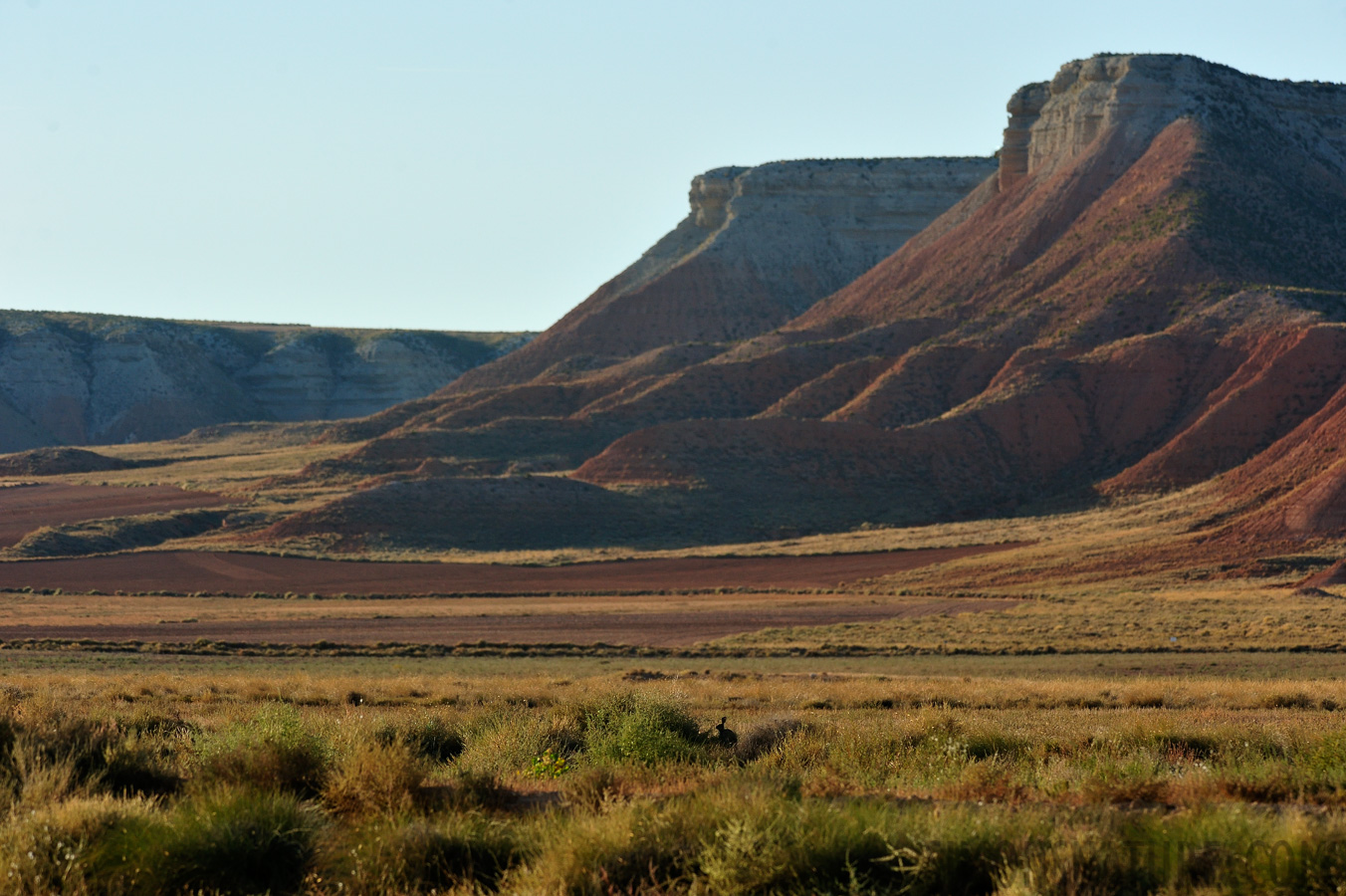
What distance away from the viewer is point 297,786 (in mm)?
9383

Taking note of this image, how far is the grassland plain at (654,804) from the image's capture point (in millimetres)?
7082

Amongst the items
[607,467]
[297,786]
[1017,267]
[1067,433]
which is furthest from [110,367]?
[297,786]

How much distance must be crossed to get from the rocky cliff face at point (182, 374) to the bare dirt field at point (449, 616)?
104 m

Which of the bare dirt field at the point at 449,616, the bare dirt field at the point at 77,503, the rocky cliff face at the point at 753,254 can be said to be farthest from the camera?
the rocky cliff face at the point at 753,254

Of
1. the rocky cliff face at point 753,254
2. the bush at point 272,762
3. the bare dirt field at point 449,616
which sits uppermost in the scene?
the rocky cliff face at point 753,254

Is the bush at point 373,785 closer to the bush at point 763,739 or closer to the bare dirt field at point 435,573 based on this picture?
the bush at point 763,739

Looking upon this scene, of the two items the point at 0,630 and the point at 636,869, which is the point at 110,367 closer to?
the point at 0,630

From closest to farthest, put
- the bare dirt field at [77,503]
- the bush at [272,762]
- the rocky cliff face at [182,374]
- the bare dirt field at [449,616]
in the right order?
the bush at [272,762] → the bare dirt field at [449,616] → the bare dirt field at [77,503] → the rocky cliff face at [182,374]

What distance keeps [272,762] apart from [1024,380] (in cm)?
6732

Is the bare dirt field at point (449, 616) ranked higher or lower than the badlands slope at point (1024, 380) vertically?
A: lower

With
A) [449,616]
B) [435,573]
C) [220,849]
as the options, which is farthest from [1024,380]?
[220,849]

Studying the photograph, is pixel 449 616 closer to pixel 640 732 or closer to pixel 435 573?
pixel 435 573

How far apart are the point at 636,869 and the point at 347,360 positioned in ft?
537

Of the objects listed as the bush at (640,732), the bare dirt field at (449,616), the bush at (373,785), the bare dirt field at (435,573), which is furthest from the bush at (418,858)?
the bare dirt field at (435,573)
